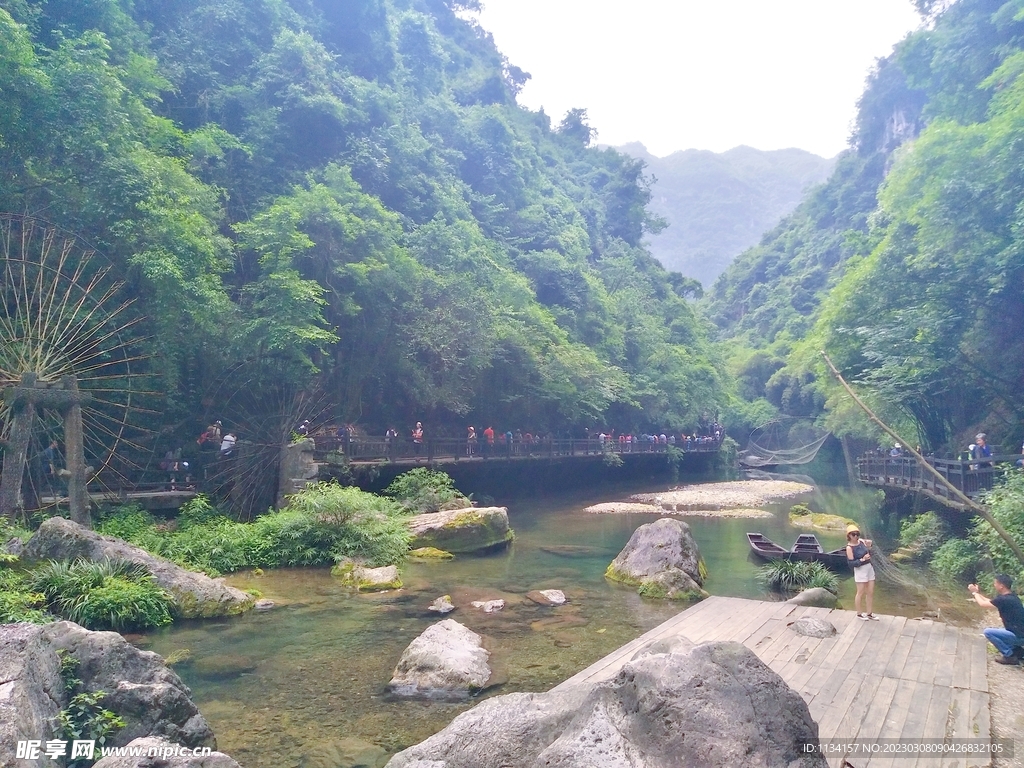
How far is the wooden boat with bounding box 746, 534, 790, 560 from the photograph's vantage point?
1337cm

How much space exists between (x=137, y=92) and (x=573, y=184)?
141 feet

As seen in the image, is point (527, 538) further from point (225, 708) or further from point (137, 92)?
point (137, 92)

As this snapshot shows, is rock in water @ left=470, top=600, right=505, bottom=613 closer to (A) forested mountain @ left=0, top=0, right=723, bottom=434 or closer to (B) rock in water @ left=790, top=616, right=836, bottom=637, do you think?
(B) rock in water @ left=790, top=616, right=836, bottom=637

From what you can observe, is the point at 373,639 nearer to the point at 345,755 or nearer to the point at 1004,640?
the point at 345,755

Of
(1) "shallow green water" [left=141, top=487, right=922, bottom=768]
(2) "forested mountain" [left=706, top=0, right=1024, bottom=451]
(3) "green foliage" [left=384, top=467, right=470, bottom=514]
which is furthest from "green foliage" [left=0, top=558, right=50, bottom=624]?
(2) "forested mountain" [left=706, top=0, right=1024, bottom=451]

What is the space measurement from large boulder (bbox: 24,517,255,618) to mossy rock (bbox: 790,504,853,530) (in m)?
16.8

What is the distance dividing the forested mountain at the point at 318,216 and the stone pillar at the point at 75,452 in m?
3.19

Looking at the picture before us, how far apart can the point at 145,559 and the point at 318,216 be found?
14.4m

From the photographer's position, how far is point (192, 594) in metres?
9.45

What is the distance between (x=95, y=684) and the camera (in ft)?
16.4

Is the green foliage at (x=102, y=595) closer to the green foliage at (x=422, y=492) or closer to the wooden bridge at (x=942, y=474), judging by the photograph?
the green foliage at (x=422, y=492)

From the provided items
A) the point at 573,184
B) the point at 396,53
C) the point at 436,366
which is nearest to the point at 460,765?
the point at 436,366

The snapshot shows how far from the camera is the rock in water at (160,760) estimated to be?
147 inches

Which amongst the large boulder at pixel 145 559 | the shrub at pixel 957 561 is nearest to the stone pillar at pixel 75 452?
the large boulder at pixel 145 559
